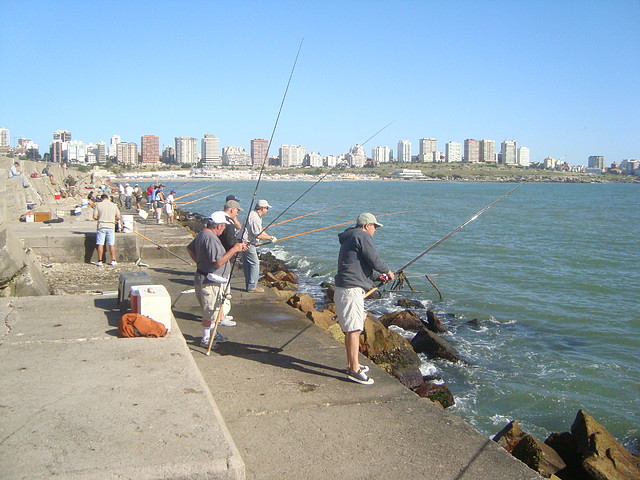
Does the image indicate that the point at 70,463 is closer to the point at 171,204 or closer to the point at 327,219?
the point at 171,204

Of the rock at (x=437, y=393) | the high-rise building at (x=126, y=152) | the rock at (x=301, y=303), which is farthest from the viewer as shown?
the high-rise building at (x=126, y=152)

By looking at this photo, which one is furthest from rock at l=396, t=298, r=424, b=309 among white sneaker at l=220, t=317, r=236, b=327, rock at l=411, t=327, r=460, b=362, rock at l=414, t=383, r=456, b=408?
white sneaker at l=220, t=317, r=236, b=327

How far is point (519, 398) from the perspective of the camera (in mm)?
8156

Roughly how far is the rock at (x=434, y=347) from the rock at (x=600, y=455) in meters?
3.49

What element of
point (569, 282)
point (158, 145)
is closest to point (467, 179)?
point (158, 145)

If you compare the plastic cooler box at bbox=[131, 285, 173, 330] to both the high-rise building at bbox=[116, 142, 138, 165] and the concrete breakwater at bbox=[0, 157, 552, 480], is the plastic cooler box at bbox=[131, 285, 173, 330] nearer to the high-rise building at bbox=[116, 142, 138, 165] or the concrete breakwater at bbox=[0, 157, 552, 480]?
the concrete breakwater at bbox=[0, 157, 552, 480]

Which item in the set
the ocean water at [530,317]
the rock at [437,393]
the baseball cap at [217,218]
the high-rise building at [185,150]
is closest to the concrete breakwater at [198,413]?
the baseball cap at [217,218]

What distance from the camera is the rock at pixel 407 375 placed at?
7.36 m

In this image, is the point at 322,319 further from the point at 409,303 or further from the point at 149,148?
the point at 149,148

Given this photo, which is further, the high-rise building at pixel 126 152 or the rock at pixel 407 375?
the high-rise building at pixel 126 152

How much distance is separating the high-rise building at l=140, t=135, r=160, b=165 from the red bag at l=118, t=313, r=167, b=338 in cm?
17804

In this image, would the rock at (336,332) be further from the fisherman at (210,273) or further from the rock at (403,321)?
the rock at (403,321)

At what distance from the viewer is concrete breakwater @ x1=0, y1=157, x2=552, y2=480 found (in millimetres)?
3086

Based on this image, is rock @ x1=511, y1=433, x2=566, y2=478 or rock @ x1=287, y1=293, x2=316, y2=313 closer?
rock @ x1=511, y1=433, x2=566, y2=478
